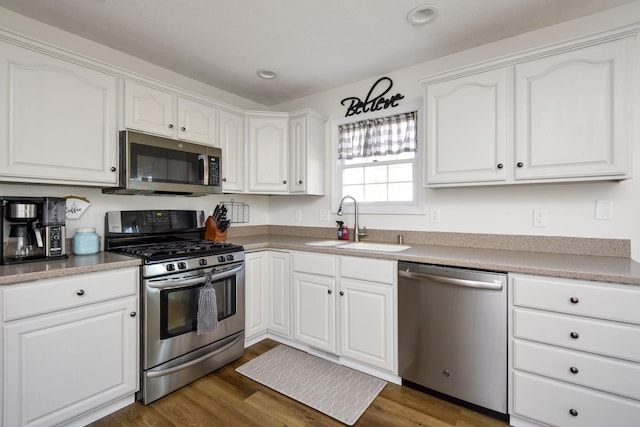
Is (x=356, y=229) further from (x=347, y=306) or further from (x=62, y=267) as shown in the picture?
(x=62, y=267)

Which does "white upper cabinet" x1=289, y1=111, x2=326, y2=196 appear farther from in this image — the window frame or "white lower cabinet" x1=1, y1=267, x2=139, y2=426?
"white lower cabinet" x1=1, y1=267, x2=139, y2=426

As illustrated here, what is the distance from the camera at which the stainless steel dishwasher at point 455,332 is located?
1.70 metres

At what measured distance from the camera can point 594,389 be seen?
4.83 feet

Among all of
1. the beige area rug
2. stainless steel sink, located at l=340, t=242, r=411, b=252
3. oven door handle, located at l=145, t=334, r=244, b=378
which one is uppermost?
stainless steel sink, located at l=340, t=242, r=411, b=252

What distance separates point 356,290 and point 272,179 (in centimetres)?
142

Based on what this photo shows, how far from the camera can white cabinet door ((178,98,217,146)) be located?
8.09 feet

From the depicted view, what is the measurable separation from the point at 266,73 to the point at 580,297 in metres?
2.76

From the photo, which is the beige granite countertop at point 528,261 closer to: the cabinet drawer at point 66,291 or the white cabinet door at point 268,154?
the white cabinet door at point 268,154

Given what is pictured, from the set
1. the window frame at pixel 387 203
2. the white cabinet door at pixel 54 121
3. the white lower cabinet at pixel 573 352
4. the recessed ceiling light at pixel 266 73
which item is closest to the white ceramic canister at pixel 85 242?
the white cabinet door at pixel 54 121

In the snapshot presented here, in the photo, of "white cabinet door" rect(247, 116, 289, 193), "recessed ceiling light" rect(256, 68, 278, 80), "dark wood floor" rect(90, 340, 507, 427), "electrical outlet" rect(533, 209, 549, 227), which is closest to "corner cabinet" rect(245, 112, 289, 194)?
"white cabinet door" rect(247, 116, 289, 193)

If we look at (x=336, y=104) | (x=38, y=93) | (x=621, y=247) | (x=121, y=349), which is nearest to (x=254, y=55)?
(x=336, y=104)

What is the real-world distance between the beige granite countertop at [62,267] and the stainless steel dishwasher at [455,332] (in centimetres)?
175

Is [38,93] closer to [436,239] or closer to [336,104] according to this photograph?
[336,104]

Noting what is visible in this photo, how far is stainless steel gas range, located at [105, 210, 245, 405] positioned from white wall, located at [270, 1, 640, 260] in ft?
4.58
